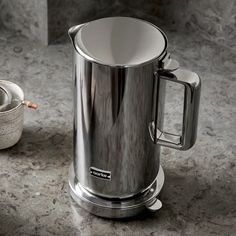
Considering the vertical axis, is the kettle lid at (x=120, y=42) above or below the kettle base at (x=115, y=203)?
above

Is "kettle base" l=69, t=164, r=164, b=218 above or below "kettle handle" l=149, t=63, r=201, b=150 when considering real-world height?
below

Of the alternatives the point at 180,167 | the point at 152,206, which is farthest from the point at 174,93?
the point at 152,206

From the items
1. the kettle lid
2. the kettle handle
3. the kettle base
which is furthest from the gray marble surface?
the kettle lid

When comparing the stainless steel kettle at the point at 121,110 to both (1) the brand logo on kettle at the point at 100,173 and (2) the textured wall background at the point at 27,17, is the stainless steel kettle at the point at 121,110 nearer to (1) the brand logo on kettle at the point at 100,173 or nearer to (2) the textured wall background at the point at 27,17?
(1) the brand logo on kettle at the point at 100,173

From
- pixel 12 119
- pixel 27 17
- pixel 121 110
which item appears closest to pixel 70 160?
pixel 12 119

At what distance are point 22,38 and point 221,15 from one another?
43cm

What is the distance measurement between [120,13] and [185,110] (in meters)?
0.61

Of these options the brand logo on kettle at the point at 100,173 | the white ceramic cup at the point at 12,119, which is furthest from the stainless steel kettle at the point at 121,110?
the white ceramic cup at the point at 12,119

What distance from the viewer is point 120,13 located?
5.31 feet

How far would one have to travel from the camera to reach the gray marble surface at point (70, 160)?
1.15 meters

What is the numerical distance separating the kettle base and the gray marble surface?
0.01 m

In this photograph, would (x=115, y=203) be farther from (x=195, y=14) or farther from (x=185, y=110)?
(x=195, y=14)

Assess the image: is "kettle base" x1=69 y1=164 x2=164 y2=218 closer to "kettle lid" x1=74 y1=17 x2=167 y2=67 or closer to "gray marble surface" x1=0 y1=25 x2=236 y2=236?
"gray marble surface" x1=0 y1=25 x2=236 y2=236

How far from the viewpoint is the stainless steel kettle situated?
3.33 ft
